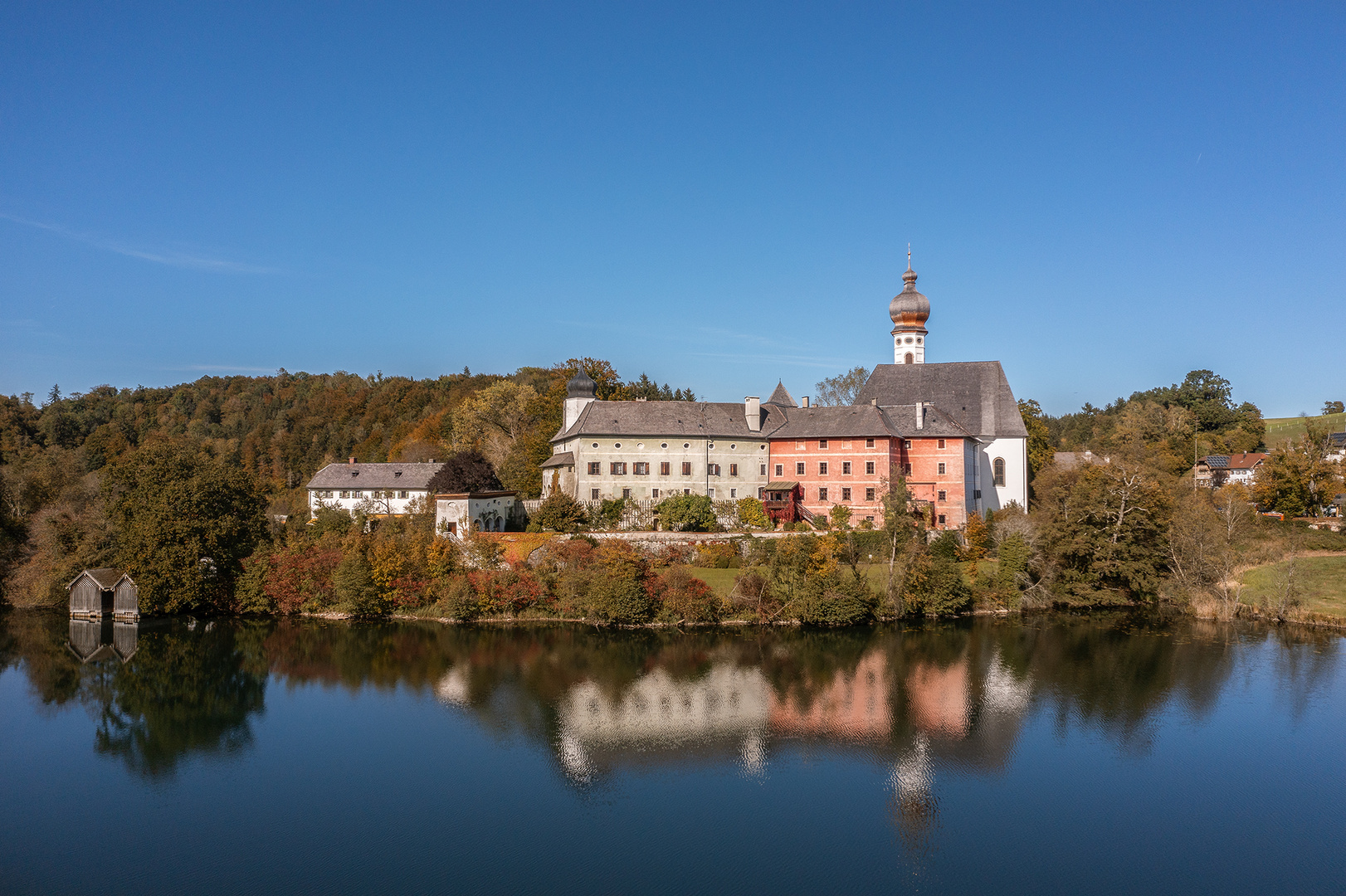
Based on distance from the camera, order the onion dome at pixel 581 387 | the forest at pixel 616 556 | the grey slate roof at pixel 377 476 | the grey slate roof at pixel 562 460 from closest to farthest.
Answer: the forest at pixel 616 556, the grey slate roof at pixel 562 460, the onion dome at pixel 581 387, the grey slate roof at pixel 377 476

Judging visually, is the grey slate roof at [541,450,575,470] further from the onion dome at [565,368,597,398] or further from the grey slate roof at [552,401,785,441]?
the onion dome at [565,368,597,398]

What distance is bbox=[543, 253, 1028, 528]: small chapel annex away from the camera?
4388 cm

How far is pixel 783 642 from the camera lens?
104ft

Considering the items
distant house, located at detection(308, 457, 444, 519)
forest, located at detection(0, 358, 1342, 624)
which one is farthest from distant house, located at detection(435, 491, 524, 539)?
distant house, located at detection(308, 457, 444, 519)

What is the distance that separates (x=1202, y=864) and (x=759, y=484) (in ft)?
101

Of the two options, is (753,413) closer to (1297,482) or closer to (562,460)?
(562,460)

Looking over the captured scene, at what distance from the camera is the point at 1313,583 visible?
36125mm

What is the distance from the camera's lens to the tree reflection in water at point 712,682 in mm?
21297

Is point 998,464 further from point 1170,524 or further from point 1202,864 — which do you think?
point 1202,864

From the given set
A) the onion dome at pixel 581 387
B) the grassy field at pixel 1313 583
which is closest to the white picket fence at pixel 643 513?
the onion dome at pixel 581 387

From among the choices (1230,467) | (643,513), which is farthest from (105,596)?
(1230,467)

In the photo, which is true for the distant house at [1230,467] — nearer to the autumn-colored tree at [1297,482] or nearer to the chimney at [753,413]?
the autumn-colored tree at [1297,482]

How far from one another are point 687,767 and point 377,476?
134 ft

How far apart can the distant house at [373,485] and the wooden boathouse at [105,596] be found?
16082 millimetres
